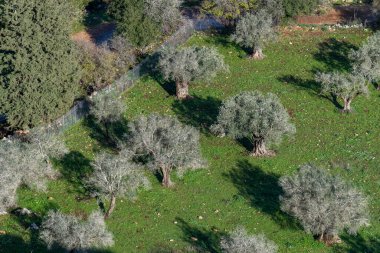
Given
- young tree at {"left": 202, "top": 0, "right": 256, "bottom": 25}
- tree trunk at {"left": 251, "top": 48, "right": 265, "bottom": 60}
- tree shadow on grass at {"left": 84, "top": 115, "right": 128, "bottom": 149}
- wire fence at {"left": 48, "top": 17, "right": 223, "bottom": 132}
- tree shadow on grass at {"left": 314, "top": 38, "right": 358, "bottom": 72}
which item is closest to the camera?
tree shadow on grass at {"left": 84, "top": 115, "right": 128, "bottom": 149}

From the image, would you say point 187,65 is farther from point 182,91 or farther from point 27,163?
point 27,163

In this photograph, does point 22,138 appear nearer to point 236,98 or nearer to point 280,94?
point 236,98

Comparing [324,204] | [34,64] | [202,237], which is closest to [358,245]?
[324,204]

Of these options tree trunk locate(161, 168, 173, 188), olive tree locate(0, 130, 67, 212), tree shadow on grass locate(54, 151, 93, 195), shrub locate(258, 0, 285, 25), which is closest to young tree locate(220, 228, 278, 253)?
tree trunk locate(161, 168, 173, 188)

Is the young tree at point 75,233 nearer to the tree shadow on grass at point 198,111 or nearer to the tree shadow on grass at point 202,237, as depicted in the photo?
the tree shadow on grass at point 202,237

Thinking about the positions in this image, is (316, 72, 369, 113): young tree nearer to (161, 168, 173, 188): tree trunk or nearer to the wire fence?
the wire fence

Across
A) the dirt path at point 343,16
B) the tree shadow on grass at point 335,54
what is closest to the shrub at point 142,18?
the dirt path at point 343,16
